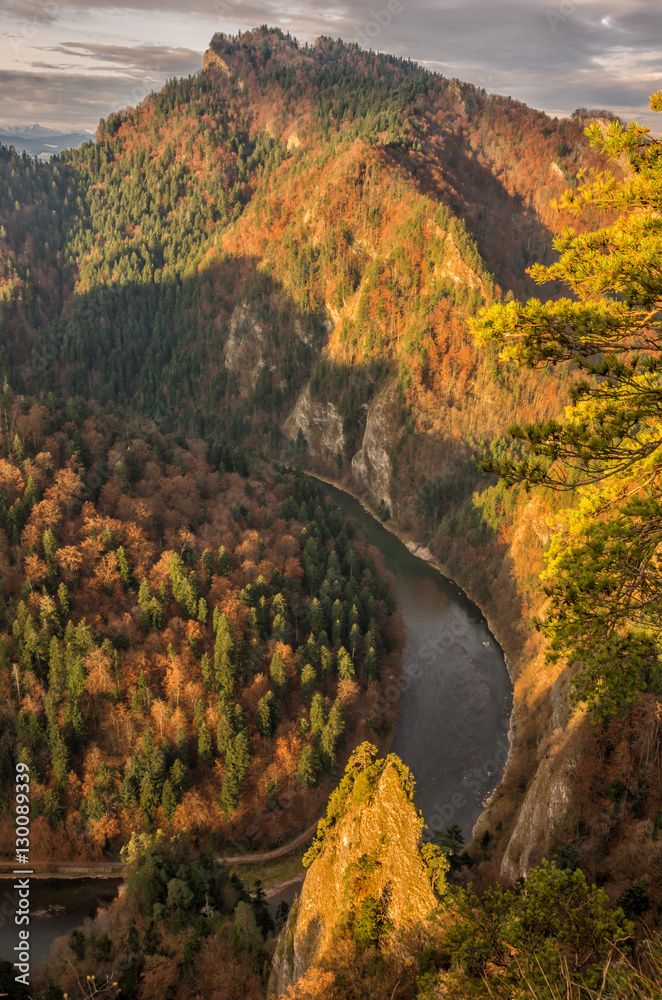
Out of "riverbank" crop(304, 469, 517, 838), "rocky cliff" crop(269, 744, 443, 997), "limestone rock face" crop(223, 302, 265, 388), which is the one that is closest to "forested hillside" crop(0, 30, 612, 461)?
"limestone rock face" crop(223, 302, 265, 388)

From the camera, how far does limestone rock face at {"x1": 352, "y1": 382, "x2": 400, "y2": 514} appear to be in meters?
145

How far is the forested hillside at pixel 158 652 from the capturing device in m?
61.2

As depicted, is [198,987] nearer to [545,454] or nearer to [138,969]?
[138,969]

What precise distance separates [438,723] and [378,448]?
81.8m

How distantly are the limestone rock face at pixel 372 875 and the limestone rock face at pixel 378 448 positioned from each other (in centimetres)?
11804

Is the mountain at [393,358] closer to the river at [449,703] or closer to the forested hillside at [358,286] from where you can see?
the forested hillside at [358,286]

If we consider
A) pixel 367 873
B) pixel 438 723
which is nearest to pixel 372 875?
pixel 367 873

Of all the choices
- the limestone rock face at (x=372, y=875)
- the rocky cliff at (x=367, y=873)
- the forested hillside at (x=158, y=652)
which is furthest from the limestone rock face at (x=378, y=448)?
the limestone rock face at (x=372, y=875)

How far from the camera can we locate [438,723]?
7856cm

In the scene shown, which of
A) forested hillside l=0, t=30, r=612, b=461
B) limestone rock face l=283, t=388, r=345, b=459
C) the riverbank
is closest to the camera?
the riverbank

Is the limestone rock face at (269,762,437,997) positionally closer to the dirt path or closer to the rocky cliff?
the rocky cliff

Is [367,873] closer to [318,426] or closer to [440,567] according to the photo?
[440,567]

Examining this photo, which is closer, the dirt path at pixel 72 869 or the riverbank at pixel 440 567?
the dirt path at pixel 72 869

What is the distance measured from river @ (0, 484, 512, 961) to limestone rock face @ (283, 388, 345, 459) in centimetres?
5758
